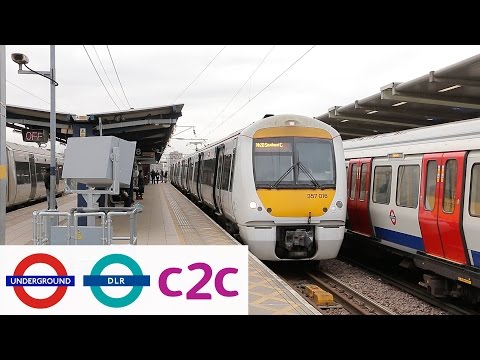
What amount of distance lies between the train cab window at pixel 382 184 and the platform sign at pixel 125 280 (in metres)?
5.98

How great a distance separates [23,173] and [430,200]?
16083 millimetres

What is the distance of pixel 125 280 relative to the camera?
4219 millimetres

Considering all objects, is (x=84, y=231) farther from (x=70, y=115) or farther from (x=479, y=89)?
(x=479, y=89)

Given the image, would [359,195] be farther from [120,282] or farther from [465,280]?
[120,282]

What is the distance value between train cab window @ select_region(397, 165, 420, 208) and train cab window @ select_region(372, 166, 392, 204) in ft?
1.33

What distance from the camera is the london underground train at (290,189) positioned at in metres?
9.45

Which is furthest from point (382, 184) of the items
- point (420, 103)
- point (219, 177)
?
point (420, 103)

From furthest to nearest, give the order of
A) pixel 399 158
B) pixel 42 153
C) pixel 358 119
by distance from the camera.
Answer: pixel 42 153 → pixel 358 119 → pixel 399 158

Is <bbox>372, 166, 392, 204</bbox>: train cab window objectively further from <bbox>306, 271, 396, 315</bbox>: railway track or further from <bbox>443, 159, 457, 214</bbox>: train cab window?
<bbox>443, 159, 457, 214</bbox>: train cab window

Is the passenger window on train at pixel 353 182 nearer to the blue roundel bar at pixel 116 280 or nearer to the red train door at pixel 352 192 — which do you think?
the red train door at pixel 352 192

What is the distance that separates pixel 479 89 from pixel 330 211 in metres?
5.28

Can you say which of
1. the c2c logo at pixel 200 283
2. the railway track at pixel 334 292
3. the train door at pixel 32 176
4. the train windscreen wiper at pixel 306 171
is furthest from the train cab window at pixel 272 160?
the train door at pixel 32 176
